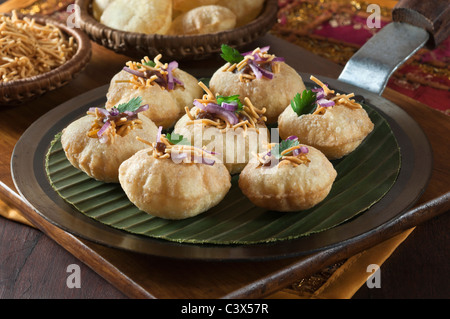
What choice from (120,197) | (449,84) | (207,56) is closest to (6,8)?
(207,56)

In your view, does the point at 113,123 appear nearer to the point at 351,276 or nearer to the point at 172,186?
the point at 172,186

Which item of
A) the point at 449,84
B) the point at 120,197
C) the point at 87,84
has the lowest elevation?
the point at 449,84

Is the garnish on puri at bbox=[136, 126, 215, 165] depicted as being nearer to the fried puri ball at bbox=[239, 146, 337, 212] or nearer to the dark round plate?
the fried puri ball at bbox=[239, 146, 337, 212]

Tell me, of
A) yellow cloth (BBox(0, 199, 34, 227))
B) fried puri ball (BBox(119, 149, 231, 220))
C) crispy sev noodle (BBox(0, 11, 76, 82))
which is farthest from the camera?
crispy sev noodle (BBox(0, 11, 76, 82))

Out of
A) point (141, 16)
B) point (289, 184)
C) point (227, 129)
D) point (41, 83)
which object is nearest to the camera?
point (289, 184)

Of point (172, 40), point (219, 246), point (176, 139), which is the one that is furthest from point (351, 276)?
point (172, 40)

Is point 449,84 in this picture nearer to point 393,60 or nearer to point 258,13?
point 393,60

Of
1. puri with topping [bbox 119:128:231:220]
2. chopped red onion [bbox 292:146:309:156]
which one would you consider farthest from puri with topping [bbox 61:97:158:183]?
chopped red onion [bbox 292:146:309:156]
